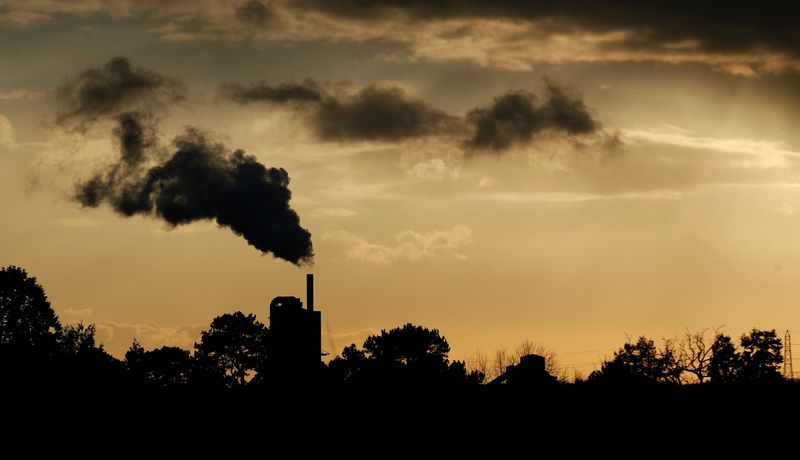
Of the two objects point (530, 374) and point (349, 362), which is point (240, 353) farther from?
point (530, 374)

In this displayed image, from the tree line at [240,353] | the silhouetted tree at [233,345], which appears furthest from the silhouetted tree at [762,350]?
the silhouetted tree at [233,345]

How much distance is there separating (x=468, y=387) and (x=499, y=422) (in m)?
4.55

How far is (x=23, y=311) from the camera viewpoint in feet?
259

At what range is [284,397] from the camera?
40.2 m

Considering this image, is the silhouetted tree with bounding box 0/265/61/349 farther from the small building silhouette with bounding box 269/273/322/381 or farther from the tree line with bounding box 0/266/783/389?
the small building silhouette with bounding box 269/273/322/381

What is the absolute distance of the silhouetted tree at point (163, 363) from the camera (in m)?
86.4

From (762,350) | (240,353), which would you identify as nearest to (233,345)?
(240,353)

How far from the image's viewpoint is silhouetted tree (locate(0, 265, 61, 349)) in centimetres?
7794

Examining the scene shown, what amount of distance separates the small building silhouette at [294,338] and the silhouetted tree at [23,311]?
130 ft

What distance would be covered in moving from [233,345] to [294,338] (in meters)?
48.5

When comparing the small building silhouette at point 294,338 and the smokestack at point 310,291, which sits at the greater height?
the smokestack at point 310,291

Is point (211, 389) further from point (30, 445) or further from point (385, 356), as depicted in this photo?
point (385, 356)

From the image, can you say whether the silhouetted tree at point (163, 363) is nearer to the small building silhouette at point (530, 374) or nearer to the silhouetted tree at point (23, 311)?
the silhouetted tree at point (23, 311)

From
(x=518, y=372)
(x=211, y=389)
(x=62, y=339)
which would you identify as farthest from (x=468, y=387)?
(x=62, y=339)
